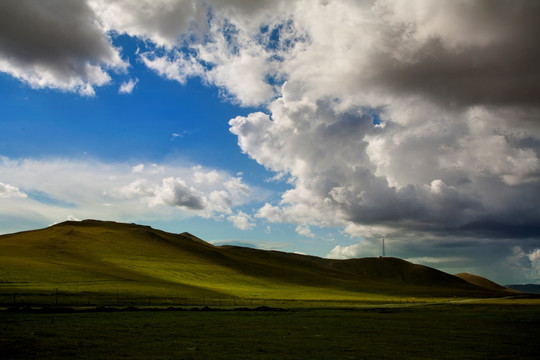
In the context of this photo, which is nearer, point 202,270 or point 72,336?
point 72,336

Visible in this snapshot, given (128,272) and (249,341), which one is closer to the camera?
(249,341)

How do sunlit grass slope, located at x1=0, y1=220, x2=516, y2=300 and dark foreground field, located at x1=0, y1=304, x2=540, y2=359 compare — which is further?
sunlit grass slope, located at x1=0, y1=220, x2=516, y2=300

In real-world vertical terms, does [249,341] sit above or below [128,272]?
below

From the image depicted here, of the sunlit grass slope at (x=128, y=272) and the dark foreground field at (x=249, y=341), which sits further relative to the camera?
the sunlit grass slope at (x=128, y=272)

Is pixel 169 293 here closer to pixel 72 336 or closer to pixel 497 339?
pixel 72 336

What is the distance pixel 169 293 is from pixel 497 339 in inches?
3048

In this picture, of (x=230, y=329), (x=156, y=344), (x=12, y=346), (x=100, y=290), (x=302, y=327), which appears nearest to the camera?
(x=12, y=346)

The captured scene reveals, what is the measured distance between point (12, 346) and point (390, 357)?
22786mm

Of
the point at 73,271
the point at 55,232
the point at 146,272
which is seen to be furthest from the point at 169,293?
the point at 55,232

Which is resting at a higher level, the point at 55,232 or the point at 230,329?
the point at 55,232

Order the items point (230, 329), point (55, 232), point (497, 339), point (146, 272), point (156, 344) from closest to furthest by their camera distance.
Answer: point (156, 344)
point (497, 339)
point (230, 329)
point (146, 272)
point (55, 232)

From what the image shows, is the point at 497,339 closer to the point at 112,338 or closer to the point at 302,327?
the point at 302,327

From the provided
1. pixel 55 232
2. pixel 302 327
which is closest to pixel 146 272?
pixel 55 232

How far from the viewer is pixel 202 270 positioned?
6604 inches
